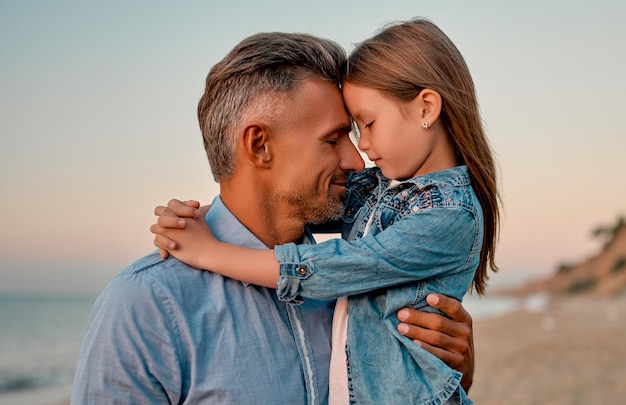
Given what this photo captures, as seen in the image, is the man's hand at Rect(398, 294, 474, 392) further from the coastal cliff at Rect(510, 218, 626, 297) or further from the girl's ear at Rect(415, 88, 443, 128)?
the coastal cliff at Rect(510, 218, 626, 297)

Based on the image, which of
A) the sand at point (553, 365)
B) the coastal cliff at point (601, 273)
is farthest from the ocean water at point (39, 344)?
the coastal cliff at point (601, 273)

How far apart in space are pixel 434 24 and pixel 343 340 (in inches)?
57.1

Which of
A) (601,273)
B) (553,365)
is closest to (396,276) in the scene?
(553,365)

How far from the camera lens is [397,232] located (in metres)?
2.88

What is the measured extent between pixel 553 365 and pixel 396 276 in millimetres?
12630

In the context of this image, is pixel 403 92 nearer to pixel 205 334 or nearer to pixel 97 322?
pixel 205 334

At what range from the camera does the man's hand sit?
288 cm

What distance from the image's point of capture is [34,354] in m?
25.4

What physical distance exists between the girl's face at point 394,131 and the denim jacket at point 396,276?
0.47 feet

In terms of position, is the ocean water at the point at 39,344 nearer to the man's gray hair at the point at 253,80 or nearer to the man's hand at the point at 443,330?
the man's gray hair at the point at 253,80

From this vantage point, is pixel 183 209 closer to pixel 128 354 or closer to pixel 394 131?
pixel 128 354

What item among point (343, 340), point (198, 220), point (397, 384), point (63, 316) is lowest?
point (63, 316)

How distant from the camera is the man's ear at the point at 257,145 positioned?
302cm

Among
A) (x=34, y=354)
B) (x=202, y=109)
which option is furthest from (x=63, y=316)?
(x=202, y=109)
